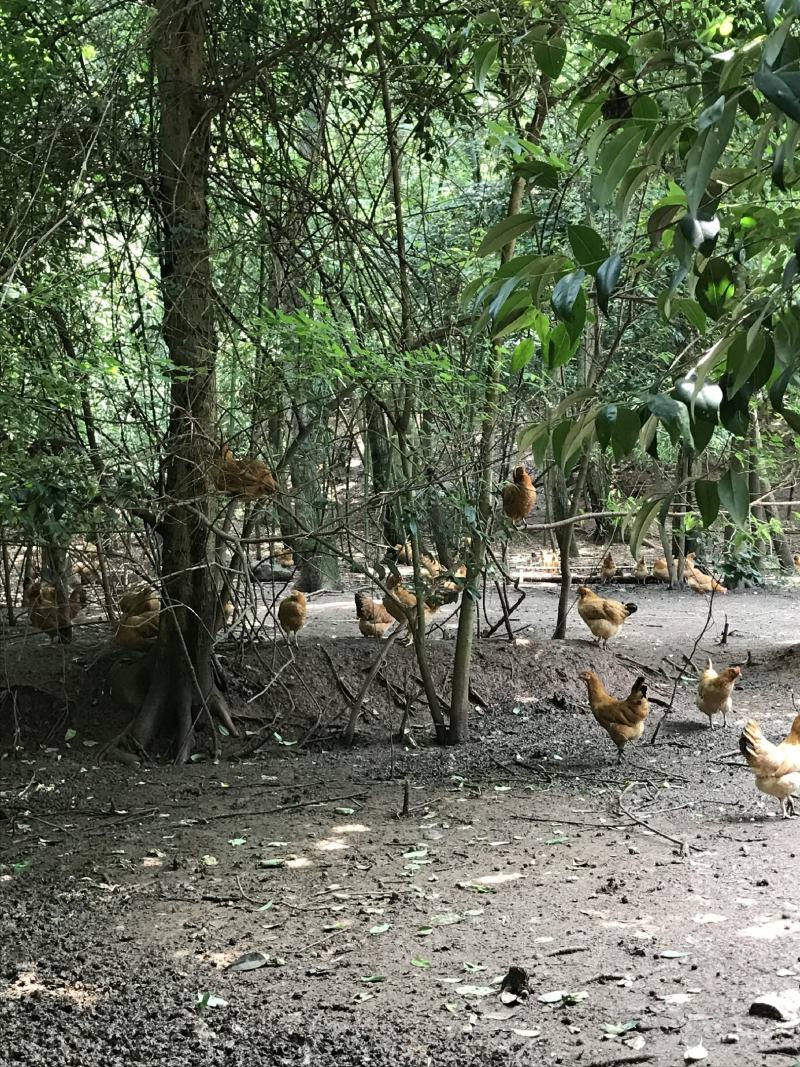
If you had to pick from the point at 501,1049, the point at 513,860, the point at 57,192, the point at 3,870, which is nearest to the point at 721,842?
the point at 513,860

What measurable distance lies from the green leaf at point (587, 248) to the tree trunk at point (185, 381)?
4.18 meters

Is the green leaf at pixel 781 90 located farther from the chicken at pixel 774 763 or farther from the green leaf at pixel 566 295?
the chicken at pixel 774 763

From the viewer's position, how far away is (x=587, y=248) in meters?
1.45

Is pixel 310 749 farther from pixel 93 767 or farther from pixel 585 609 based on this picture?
pixel 585 609

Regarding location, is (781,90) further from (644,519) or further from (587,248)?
(644,519)

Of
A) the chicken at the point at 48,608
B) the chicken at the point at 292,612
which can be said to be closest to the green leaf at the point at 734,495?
the chicken at the point at 48,608

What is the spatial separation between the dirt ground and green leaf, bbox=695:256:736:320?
212 centimetres

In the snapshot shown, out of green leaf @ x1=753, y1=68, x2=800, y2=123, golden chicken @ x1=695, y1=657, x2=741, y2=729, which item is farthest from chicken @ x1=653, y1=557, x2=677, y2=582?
green leaf @ x1=753, y1=68, x2=800, y2=123

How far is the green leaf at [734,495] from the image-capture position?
1.33m

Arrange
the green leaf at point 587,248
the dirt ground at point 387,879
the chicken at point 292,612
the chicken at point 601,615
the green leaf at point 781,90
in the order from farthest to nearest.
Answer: the chicken at point 601,615 → the chicken at point 292,612 → the dirt ground at point 387,879 → the green leaf at point 587,248 → the green leaf at point 781,90

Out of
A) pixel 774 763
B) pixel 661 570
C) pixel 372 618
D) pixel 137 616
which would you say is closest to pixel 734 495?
pixel 774 763

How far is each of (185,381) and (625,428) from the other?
172 inches

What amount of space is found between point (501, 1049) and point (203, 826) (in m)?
2.62

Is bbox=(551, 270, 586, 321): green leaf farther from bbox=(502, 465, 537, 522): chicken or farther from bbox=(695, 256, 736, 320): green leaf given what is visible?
bbox=(502, 465, 537, 522): chicken
